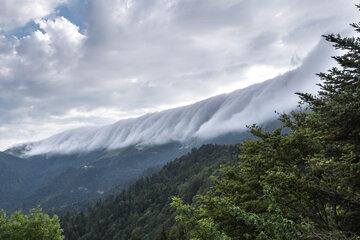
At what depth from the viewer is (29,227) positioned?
6525cm

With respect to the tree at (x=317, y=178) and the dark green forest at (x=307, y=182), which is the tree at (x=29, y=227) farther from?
the tree at (x=317, y=178)

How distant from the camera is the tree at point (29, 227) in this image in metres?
63.9

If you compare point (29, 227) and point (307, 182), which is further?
point (29, 227)

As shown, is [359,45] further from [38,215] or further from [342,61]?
[38,215]

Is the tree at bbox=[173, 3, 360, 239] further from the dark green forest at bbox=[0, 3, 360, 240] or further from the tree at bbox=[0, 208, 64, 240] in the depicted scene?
the tree at bbox=[0, 208, 64, 240]

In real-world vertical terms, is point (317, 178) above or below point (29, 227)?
above

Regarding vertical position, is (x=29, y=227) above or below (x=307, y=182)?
below

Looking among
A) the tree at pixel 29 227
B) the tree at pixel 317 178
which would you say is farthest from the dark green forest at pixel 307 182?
the tree at pixel 29 227

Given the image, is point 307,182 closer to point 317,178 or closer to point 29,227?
point 317,178

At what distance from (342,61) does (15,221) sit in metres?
55.0

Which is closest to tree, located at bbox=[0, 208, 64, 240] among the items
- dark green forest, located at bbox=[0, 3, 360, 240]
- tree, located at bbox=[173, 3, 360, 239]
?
dark green forest, located at bbox=[0, 3, 360, 240]

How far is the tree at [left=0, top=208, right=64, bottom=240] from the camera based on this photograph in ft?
210

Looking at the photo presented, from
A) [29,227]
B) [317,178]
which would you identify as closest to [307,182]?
[317,178]

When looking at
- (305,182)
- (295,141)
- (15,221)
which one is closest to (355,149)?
(305,182)
